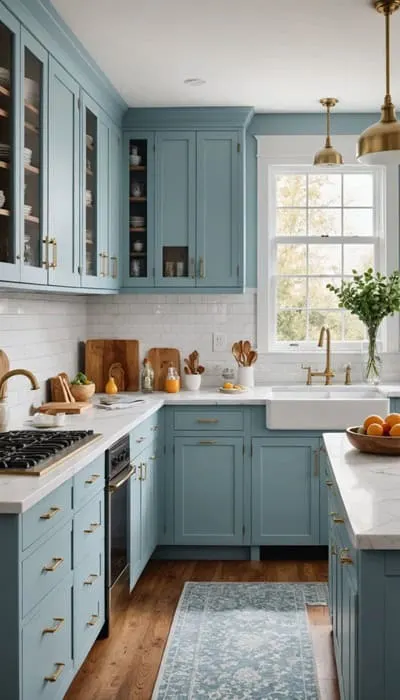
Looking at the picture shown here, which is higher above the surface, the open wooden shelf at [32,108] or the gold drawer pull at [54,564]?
the open wooden shelf at [32,108]

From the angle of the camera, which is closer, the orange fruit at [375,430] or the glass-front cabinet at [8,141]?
the glass-front cabinet at [8,141]

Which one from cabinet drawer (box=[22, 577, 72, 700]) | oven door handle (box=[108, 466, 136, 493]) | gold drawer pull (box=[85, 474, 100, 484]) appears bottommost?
cabinet drawer (box=[22, 577, 72, 700])

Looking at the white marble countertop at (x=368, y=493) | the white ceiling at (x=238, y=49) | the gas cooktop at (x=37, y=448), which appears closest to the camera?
the white marble countertop at (x=368, y=493)

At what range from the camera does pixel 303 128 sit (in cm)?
580

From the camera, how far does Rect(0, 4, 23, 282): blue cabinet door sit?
3156 millimetres

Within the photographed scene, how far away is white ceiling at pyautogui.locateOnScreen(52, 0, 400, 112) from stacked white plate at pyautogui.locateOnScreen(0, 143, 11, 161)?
2.83ft

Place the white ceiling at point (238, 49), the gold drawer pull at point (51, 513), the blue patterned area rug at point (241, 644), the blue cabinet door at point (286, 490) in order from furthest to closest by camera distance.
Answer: the blue cabinet door at point (286, 490) < the white ceiling at point (238, 49) < the blue patterned area rug at point (241, 644) < the gold drawer pull at point (51, 513)

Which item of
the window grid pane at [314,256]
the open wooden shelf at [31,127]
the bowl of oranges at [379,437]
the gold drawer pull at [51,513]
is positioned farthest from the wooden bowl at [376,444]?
the window grid pane at [314,256]

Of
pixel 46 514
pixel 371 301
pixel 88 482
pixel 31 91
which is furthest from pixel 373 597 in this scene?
pixel 371 301

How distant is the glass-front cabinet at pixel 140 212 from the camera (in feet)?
18.2

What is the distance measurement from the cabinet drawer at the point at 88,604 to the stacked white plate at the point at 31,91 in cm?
186

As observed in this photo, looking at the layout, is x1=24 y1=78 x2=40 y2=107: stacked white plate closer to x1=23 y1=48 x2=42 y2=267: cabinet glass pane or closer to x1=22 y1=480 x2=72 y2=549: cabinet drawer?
x1=23 y1=48 x2=42 y2=267: cabinet glass pane

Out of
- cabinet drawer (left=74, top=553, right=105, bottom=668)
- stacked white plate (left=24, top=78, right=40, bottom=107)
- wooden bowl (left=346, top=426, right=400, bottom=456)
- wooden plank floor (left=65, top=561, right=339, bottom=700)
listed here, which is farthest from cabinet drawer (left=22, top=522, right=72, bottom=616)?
stacked white plate (left=24, top=78, right=40, bottom=107)

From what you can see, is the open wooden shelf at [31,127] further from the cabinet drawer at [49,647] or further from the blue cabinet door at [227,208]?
the blue cabinet door at [227,208]
